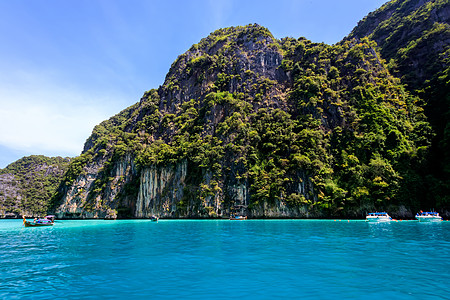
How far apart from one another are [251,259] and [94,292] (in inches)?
330

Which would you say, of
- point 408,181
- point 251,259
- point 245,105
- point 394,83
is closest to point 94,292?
point 251,259

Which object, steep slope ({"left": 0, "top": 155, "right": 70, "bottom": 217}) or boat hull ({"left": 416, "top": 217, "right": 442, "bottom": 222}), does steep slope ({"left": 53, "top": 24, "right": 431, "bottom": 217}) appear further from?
steep slope ({"left": 0, "top": 155, "right": 70, "bottom": 217})

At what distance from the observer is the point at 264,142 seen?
6862 centimetres

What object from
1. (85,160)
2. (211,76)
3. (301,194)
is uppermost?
(211,76)

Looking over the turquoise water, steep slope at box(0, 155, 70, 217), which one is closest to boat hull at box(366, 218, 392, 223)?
the turquoise water

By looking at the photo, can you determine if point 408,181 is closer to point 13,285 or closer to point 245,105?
point 245,105

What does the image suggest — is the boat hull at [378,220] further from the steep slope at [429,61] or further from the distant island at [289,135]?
the steep slope at [429,61]

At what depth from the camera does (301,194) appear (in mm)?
56562

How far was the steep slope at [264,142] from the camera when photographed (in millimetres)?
55500

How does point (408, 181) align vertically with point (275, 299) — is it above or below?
above

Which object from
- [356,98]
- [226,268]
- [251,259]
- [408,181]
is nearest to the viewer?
[226,268]

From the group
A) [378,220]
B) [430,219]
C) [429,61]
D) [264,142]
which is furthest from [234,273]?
[429,61]

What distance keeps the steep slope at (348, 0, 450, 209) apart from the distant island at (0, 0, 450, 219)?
0.32 m

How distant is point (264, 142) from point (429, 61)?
53163 mm
